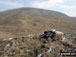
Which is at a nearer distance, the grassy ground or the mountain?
the grassy ground

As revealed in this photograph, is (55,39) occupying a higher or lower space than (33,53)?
higher

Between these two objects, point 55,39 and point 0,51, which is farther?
point 55,39

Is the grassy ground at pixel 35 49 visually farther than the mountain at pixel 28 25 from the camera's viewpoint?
No

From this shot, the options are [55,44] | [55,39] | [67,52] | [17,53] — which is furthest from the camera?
[55,39]

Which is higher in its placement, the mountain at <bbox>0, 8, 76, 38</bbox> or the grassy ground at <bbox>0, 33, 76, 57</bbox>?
the mountain at <bbox>0, 8, 76, 38</bbox>

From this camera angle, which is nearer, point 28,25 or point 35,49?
point 35,49

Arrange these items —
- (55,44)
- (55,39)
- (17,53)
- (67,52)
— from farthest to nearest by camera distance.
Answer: (55,39), (55,44), (17,53), (67,52)

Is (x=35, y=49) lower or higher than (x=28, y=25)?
lower

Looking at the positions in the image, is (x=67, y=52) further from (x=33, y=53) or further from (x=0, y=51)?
(x=0, y=51)

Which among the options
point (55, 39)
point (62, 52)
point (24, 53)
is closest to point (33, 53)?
point (24, 53)

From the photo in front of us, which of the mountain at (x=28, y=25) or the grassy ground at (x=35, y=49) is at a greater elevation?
the mountain at (x=28, y=25)
